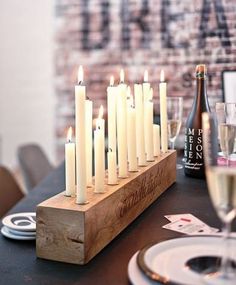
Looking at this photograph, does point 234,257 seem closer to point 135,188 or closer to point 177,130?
point 135,188

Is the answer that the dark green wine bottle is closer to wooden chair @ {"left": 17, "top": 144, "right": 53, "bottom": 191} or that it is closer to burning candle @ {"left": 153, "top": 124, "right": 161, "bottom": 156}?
burning candle @ {"left": 153, "top": 124, "right": 161, "bottom": 156}

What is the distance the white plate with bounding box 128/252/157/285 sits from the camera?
2.24ft

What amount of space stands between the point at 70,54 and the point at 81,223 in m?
3.03

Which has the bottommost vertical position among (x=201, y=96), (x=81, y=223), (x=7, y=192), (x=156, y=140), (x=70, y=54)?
(x=7, y=192)

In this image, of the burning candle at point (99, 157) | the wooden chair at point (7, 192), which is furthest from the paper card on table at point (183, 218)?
the wooden chair at point (7, 192)

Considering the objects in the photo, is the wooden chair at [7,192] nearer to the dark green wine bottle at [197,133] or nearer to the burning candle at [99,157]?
the dark green wine bottle at [197,133]

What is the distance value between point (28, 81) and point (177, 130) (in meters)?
2.63

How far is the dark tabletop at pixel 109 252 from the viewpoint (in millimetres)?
749

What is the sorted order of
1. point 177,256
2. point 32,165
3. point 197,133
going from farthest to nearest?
1. point 32,165
2. point 197,133
3. point 177,256

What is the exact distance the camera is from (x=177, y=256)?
767 millimetres

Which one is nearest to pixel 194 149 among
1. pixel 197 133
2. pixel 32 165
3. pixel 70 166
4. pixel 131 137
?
pixel 197 133

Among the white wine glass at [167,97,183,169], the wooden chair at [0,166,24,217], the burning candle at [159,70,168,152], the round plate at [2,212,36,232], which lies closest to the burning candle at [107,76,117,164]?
the round plate at [2,212,36,232]

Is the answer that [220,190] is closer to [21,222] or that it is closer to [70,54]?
[21,222]

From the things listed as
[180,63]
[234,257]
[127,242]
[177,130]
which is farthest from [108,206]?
[180,63]
